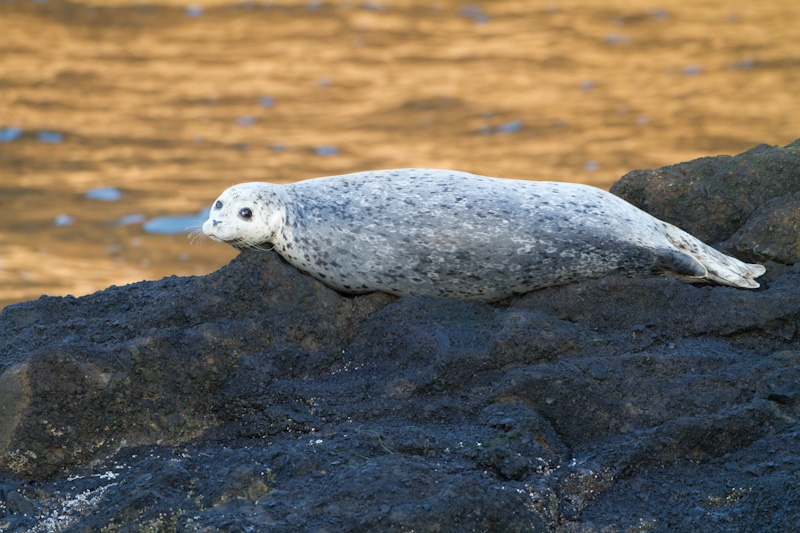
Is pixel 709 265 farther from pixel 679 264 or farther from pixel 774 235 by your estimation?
pixel 774 235

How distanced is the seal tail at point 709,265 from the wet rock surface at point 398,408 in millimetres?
184

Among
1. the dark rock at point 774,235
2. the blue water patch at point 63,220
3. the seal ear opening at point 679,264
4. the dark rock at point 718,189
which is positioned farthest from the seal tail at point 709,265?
the blue water patch at point 63,220

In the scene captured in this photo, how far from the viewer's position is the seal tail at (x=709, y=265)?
5324 mm

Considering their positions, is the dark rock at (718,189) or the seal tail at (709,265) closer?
the seal tail at (709,265)

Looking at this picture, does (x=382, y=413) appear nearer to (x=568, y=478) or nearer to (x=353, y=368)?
(x=353, y=368)

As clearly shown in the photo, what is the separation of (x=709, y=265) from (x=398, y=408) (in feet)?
7.54

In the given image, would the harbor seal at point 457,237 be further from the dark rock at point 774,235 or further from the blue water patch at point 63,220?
the blue water patch at point 63,220

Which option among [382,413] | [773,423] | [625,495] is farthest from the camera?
[382,413]

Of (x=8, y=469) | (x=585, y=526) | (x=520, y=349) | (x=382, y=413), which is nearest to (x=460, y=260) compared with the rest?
(x=520, y=349)

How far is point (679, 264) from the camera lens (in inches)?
209

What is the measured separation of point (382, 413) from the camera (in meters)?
4.38

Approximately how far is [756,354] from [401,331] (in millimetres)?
1864

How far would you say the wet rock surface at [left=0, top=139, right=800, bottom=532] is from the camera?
142 inches

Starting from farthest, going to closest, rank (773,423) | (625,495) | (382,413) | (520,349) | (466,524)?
1. (520,349)
2. (382,413)
3. (773,423)
4. (625,495)
5. (466,524)
